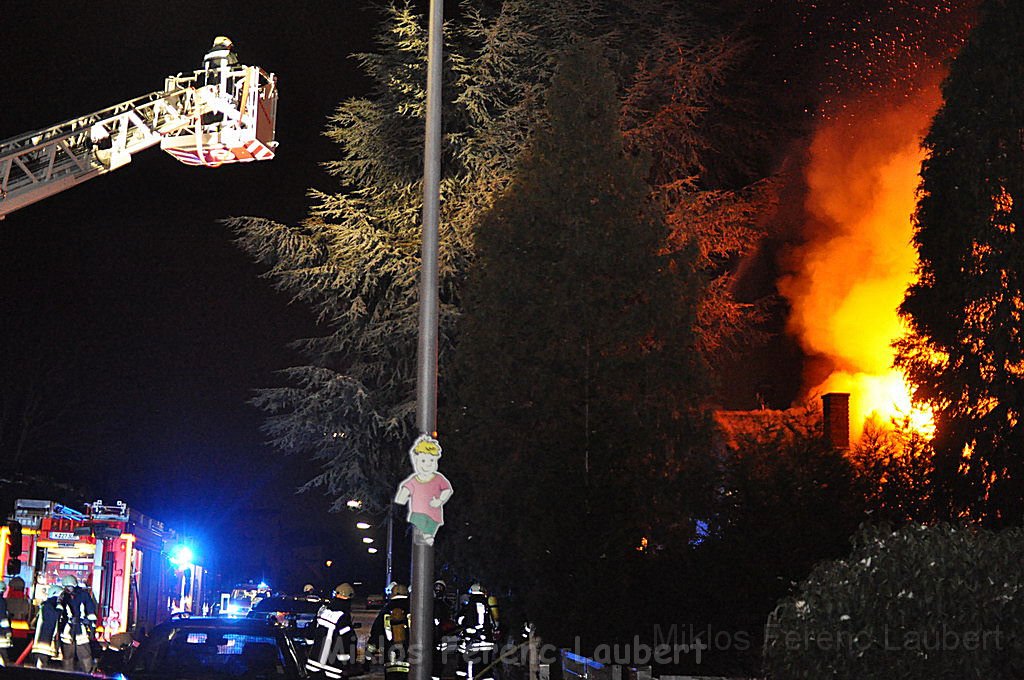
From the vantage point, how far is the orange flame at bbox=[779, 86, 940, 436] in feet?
78.4

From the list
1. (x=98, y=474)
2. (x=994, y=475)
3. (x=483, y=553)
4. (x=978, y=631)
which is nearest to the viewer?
(x=978, y=631)

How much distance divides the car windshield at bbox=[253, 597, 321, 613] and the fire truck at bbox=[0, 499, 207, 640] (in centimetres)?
185

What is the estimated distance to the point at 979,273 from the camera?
10.9m

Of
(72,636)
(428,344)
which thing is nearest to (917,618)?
(428,344)

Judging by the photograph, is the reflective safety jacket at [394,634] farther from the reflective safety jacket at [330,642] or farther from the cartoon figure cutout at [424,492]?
the cartoon figure cutout at [424,492]

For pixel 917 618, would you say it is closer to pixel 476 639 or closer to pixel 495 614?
pixel 476 639

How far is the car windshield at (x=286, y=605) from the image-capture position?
22578 mm

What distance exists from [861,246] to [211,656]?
20233mm

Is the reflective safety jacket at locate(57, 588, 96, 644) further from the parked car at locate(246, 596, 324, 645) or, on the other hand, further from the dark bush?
the dark bush

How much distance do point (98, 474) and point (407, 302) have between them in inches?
1094

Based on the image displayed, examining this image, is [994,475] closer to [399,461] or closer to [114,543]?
[399,461]

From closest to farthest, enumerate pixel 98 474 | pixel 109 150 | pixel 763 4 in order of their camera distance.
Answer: pixel 109 150 < pixel 763 4 < pixel 98 474

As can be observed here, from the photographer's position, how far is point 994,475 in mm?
11039

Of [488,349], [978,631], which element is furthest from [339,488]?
[978,631]
